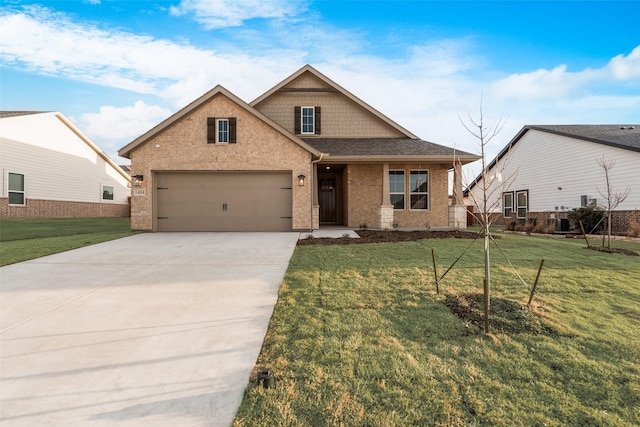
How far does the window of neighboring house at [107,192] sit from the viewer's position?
82.3 feet

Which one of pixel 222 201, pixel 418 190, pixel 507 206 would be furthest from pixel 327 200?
pixel 507 206

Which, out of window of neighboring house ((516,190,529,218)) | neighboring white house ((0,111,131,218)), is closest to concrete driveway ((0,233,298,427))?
neighboring white house ((0,111,131,218))

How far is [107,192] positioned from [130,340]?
27.1 m

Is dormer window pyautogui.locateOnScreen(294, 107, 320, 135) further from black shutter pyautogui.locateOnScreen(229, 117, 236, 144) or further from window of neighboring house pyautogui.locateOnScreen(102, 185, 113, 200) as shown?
window of neighboring house pyautogui.locateOnScreen(102, 185, 113, 200)

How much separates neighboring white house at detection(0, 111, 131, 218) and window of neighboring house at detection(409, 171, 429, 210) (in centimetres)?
2199

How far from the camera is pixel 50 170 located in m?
20.3

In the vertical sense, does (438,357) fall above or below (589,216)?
below

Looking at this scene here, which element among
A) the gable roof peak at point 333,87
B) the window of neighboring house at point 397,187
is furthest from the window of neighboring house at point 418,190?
the gable roof peak at point 333,87

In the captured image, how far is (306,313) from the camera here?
407cm

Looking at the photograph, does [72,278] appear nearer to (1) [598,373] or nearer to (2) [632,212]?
(1) [598,373]

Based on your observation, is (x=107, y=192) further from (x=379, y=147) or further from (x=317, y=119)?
(x=379, y=147)

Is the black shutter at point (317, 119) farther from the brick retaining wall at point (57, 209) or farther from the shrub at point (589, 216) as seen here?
the brick retaining wall at point (57, 209)

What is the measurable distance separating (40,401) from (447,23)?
16.3 meters

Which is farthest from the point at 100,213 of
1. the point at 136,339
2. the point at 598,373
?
the point at 598,373
